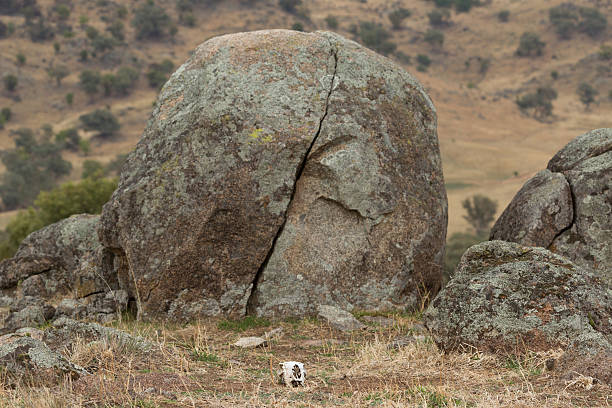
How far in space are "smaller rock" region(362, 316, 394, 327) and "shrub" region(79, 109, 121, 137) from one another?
196 feet

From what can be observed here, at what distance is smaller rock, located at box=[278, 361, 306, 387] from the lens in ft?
19.4

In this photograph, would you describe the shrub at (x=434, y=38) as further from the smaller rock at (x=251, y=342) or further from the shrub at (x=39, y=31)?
the smaller rock at (x=251, y=342)

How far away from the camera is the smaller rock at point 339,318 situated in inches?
341

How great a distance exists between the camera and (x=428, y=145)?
35.1 feet

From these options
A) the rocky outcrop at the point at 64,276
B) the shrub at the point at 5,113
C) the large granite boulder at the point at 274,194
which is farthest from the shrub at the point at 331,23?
the large granite boulder at the point at 274,194

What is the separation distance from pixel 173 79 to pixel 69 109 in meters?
64.8

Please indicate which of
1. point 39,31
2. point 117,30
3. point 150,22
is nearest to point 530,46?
point 150,22

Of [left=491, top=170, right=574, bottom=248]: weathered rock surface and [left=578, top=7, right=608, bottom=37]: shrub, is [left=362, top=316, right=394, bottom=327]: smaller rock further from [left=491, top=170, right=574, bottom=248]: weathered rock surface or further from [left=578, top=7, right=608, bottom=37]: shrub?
[left=578, top=7, right=608, bottom=37]: shrub

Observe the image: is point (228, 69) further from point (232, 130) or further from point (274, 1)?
point (274, 1)

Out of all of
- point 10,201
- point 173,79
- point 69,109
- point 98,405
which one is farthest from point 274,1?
point 98,405

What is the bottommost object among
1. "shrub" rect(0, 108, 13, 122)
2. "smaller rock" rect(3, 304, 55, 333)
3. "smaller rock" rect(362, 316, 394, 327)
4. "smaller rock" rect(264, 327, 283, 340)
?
"shrub" rect(0, 108, 13, 122)

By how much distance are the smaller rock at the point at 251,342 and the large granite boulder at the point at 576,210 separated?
4722 millimetres

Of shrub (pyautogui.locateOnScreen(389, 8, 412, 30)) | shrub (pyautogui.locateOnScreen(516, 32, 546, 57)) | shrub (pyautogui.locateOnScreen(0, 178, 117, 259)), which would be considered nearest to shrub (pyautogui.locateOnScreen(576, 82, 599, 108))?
shrub (pyautogui.locateOnScreen(516, 32, 546, 57))

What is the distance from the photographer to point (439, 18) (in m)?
95.7
